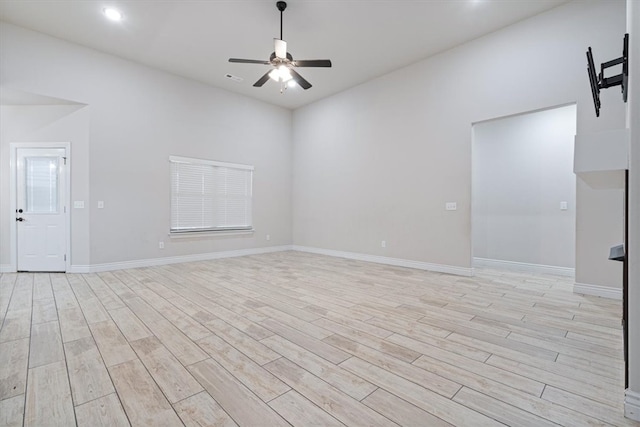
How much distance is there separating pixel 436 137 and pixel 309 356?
424 cm

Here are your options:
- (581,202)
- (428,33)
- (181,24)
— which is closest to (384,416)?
(581,202)

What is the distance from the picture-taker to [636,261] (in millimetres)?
1424

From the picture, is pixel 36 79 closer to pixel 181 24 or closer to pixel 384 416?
pixel 181 24

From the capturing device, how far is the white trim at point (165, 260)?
4.77m

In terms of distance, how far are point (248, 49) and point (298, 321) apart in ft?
14.3

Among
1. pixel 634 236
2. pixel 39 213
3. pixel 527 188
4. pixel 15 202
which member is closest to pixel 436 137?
pixel 527 188

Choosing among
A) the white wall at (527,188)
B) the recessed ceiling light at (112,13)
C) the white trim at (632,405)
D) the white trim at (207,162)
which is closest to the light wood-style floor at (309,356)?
the white trim at (632,405)

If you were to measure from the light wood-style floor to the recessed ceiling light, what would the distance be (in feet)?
12.1

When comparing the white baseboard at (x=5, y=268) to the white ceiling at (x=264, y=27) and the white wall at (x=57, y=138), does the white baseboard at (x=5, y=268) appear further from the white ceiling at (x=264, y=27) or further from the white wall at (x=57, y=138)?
the white ceiling at (x=264, y=27)

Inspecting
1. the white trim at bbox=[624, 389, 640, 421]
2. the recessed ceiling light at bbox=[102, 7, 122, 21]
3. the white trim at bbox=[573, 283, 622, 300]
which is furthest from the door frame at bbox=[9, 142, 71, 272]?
the white trim at bbox=[573, 283, 622, 300]

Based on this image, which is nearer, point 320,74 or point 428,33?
point 428,33

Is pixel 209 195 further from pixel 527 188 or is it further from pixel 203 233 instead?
pixel 527 188

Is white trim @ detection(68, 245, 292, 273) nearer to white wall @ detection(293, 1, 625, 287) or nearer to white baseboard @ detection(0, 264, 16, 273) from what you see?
white baseboard @ detection(0, 264, 16, 273)

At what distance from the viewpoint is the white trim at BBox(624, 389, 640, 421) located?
1.42 meters
